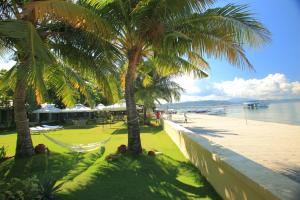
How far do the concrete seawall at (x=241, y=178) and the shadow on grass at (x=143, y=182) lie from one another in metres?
0.43

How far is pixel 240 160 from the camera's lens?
5203 mm

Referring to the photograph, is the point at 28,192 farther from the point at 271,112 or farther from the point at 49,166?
the point at 271,112

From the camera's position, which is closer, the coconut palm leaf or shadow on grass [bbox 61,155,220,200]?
the coconut palm leaf

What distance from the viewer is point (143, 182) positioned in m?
7.37

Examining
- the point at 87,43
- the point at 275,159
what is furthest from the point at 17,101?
the point at 275,159

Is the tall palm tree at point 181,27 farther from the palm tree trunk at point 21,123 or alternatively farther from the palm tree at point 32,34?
the palm tree trunk at point 21,123

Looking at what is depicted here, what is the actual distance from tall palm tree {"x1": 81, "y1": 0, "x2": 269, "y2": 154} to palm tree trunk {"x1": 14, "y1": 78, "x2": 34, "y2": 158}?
3.41 m

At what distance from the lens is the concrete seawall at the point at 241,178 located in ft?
11.3

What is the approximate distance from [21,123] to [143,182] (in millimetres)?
5138

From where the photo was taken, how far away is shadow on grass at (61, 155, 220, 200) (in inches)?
250

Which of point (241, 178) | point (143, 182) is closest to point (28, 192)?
point (143, 182)

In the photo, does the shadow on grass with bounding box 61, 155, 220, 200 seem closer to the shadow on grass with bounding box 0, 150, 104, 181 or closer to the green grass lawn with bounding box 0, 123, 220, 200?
the green grass lawn with bounding box 0, 123, 220, 200

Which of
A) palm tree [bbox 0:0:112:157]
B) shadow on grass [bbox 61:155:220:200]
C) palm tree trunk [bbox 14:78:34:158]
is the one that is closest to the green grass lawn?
shadow on grass [bbox 61:155:220:200]

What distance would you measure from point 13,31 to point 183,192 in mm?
4617
